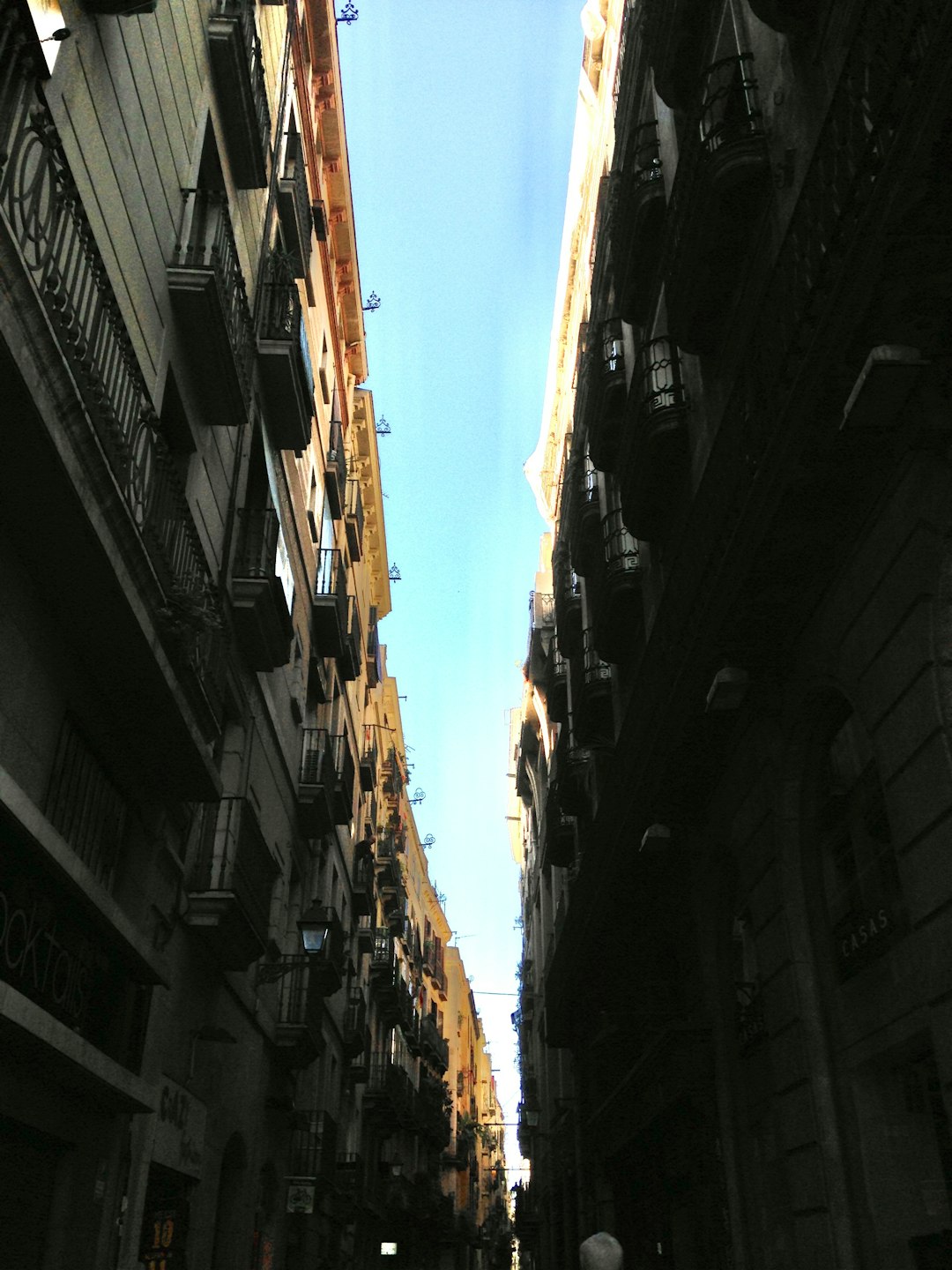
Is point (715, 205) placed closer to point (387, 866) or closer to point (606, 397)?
point (606, 397)

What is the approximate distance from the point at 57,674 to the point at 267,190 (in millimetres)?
10973

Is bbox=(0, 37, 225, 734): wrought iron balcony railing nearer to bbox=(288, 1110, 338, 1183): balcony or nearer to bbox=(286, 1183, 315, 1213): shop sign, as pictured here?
bbox=(286, 1183, 315, 1213): shop sign

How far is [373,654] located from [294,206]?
754 inches

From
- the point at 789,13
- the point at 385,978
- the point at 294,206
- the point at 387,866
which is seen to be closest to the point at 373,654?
the point at 387,866

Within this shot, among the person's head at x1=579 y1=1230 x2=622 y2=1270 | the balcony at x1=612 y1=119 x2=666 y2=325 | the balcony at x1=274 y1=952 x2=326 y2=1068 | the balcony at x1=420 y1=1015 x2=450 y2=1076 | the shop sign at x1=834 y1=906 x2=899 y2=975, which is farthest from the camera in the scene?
the balcony at x1=420 y1=1015 x2=450 y2=1076

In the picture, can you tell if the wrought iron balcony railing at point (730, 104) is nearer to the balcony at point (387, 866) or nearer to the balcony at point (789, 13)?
the balcony at point (789, 13)

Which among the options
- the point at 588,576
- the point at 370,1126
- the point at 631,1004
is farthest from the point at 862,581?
the point at 370,1126

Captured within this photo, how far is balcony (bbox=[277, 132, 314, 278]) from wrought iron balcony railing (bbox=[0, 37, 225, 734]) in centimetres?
800

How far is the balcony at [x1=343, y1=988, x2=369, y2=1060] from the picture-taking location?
2756cm

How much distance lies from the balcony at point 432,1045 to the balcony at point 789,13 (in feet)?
149

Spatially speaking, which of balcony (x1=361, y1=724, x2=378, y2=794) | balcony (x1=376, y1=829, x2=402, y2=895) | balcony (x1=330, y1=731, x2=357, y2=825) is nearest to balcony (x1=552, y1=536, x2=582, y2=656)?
balcony (x1=330, y1=731, x2=357, y2=825)

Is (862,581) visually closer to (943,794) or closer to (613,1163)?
(943,794)

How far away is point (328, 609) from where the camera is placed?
2241 centimetres

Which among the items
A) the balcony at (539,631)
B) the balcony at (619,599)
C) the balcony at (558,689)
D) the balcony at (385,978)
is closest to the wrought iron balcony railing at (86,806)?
the balcony at (619,599)
